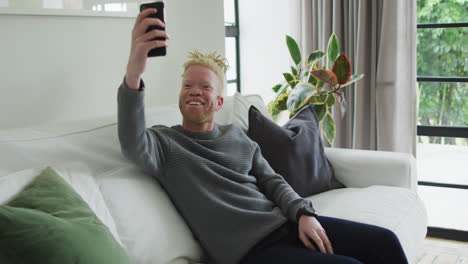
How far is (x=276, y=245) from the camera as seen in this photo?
155cm

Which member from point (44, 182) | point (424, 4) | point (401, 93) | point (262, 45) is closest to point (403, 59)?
point (401, 93)

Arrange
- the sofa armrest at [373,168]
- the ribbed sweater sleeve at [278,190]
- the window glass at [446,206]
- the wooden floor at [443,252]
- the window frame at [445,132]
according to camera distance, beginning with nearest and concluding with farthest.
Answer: the ribbed sweater sleeve at [278,190] < the sofa armrest at [373,168] < the wooden floor at [443,252] < the window frame at [445,132] < the window glass at [446,206]

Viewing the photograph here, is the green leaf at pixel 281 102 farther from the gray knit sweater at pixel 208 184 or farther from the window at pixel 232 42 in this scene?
the gray knit sweater at pixel 208 184

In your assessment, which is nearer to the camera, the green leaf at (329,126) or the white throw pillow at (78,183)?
the white throw pillow at (78,183)

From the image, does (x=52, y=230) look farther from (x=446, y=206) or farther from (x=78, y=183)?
(x=446, y=206)

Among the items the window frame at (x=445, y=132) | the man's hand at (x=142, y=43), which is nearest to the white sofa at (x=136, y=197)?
the man's hand at (x=142, y=43)

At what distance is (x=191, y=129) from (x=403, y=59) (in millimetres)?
1869

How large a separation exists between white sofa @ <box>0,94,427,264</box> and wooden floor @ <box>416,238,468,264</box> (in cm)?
77

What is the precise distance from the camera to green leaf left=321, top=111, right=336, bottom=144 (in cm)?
291

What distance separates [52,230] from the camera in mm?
1067

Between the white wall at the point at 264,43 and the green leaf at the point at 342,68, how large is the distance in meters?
0.88

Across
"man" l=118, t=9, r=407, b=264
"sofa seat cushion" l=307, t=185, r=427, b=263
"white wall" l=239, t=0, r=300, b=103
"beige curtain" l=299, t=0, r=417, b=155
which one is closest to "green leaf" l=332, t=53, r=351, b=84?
"beige curtain" l=299, t=0, r=417, b=155

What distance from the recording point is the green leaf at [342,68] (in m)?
2.73

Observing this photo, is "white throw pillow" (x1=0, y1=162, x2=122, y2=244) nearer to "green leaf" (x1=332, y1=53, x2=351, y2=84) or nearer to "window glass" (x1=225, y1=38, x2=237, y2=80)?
"green leaf" (x1=332, y1=53, x2=351, y2=84)
